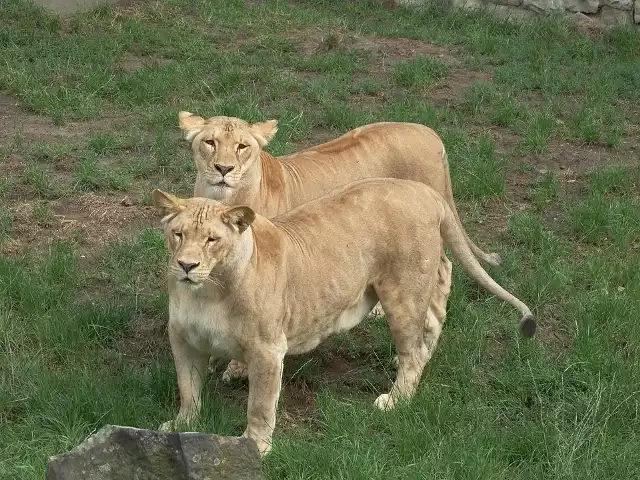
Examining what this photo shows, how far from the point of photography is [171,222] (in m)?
4.37

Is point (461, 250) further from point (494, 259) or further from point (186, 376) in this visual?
point (186, 376)

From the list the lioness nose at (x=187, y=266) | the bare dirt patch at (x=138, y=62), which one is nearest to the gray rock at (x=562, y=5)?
the bare dirt patch at (x=138, y=62)

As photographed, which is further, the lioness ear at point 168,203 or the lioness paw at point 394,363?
the lioness paw at point 394,363

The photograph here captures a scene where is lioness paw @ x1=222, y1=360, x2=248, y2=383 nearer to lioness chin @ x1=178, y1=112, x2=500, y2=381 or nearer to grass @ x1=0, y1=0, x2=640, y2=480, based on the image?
grass @ x1=0, y1=0, x2=640, y2=480

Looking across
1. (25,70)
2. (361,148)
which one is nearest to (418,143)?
(361,148)

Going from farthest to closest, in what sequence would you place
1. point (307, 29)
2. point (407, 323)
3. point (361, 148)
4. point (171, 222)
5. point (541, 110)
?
1. point (307, 29)
2. point (541, 110)
3. point (361, 148)
4. point (407, 323)
5. point (171, 222)

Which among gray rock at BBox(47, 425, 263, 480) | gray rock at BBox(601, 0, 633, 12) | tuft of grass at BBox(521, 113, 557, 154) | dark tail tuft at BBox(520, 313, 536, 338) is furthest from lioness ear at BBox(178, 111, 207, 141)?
gray rock at BBox(601, 0, 633, 12)

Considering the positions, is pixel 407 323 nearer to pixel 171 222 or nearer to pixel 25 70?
pixel 171 222

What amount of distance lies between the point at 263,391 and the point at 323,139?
4287 millimetres

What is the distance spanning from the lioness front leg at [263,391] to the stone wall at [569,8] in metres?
8.25

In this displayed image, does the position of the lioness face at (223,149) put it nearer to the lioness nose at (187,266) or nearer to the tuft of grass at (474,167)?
the lioness nose at (187,266)

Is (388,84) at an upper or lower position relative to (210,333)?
lower

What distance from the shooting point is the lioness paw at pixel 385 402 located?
496 centimetres

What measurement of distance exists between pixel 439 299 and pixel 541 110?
415 cm
